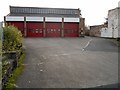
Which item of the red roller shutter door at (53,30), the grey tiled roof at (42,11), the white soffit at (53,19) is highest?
the grey tiled roof at (42,11)

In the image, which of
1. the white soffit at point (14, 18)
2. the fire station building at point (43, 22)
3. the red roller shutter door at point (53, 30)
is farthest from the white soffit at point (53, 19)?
the white soffit at point (14, 18)

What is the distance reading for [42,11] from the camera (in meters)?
56.1

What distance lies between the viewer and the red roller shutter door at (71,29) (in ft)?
170

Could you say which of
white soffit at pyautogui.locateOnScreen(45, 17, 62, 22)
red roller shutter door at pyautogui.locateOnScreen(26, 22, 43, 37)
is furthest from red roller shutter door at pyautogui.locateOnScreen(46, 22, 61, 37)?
red roller shutter door at pyautogui.locateOnScreen(26, 22, 43, 37)

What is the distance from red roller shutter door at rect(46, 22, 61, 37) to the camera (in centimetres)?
5056

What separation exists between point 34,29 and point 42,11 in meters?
8.25

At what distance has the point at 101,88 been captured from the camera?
9.34 metres

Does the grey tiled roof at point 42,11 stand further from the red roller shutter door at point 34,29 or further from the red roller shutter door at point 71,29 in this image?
the red roller shutter door at point 34,29

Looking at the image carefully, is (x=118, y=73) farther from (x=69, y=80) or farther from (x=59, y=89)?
(x=59, y=89)

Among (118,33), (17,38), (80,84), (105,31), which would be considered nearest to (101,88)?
(80,84)

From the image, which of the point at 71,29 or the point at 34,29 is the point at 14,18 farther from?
the point at 71,29

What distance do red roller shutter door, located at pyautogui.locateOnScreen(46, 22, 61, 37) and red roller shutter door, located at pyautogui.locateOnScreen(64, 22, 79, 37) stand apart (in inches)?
69.0

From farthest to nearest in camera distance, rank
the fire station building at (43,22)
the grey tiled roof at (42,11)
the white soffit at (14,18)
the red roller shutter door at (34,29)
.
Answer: the grey tiled roof at (42,11) < the fire station building at (43,22) < the red roller shutter door at (34,29) < the white soffit at (14,18)

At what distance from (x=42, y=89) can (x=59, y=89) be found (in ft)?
2.39
